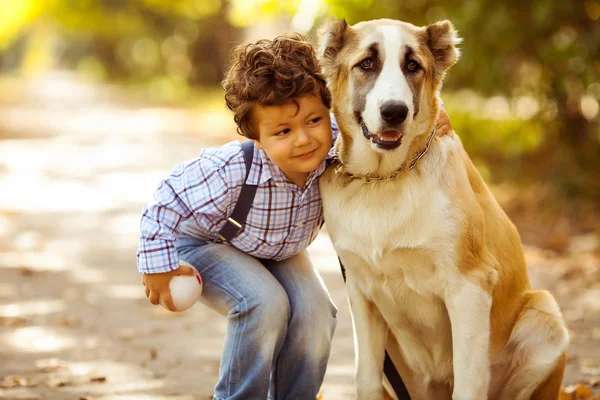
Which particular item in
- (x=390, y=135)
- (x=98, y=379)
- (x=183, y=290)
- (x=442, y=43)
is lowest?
(x=98, y=379)

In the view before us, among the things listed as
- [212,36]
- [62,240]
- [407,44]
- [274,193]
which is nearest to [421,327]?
[274,193]

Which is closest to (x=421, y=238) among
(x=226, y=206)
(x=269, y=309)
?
(x=269, y=309)

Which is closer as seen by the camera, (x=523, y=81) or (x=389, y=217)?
(x=389, y=217)

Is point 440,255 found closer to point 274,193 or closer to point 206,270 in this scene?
point 274,193

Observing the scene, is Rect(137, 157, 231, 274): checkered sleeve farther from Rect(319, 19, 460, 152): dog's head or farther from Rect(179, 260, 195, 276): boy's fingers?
Rect(319, 19, 460, 152): dog's head

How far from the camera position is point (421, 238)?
2.82 m

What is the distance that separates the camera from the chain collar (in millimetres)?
2939

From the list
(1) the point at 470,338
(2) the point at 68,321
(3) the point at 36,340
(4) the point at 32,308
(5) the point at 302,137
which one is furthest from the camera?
(4) the point at 32,308

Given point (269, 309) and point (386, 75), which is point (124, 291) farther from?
point (386, 75)

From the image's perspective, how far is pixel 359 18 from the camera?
303 inches

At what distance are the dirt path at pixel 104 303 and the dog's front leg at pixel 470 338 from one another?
0.90 m

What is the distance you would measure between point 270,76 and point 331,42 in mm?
285

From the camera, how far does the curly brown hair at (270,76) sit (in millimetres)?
2934

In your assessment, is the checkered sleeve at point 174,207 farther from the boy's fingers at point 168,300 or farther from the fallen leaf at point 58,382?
the fallen leaf at point 58,382
